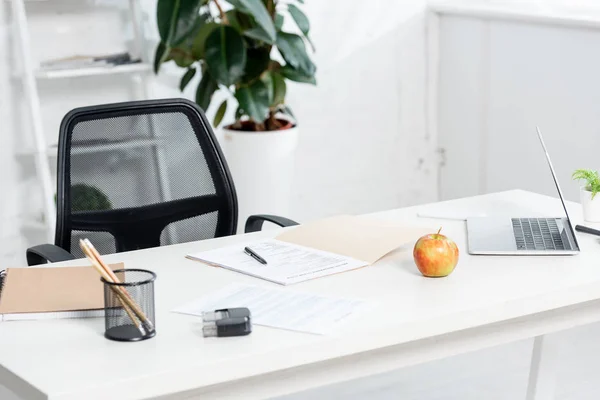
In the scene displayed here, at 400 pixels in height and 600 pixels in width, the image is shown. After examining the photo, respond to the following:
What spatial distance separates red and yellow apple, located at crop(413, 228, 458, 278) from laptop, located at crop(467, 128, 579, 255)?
0.18 m

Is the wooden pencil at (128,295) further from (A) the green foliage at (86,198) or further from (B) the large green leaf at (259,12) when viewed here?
(B) the large green leaf at (259,12)

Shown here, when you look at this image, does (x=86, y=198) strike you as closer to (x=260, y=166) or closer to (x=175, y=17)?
(x=175, y=17)

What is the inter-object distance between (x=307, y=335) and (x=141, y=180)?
1114 mm

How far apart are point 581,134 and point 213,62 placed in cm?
152

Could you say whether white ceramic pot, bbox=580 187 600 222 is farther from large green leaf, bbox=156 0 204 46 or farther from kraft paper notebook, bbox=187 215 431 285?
large green leaf, bbox=156 0 204 46

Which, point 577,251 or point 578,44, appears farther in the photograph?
point 578,44

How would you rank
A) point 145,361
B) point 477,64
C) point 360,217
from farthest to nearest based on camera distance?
point 477,64 < point 360,217 < point 145,361

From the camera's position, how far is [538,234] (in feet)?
6.91

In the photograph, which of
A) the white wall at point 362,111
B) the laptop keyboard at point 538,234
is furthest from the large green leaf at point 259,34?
the laptop keyboard at point 538,234

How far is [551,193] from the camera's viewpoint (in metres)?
4.19

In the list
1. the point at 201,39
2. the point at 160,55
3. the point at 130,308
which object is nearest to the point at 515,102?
the point at 201,39

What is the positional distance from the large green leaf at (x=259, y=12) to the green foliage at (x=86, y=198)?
1.22 metres

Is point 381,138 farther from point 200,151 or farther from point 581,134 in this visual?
point 200,151

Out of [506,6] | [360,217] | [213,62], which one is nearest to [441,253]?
[360,217]
